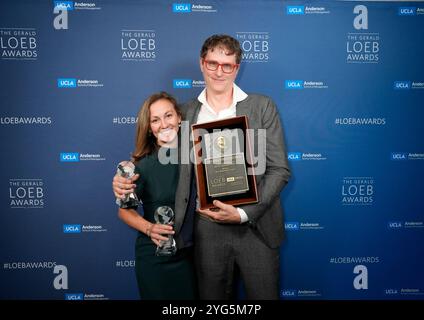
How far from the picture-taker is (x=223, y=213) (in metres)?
1.87

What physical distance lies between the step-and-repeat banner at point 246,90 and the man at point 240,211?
691mm

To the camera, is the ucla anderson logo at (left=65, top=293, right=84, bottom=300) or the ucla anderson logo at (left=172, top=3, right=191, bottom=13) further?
the ucla anderson logo at (left=65, top=293, right=84, bottom=300)

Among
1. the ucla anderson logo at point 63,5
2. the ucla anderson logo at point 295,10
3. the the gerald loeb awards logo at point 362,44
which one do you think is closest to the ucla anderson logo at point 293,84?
the the gerald loeb awards logo at point 362,44

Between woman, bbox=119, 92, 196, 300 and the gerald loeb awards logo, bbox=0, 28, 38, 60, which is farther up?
the gerald loeb awards logo, bbox=0, 28, 38, 60

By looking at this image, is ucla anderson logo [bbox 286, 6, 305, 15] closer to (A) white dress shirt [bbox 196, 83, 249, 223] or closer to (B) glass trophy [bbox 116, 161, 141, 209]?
(A) white dress shirt [bbox 196, 83, 249, 223]

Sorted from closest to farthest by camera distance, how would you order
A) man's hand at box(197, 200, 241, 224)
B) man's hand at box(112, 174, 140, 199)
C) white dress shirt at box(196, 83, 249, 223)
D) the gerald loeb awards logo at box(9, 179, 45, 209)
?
man's hand at box(112, 174, 140, 199) < man's hand at box(197, 200, 241, 224) < white dress shirt at box(196, 83, 249, 223) < the gerald loeb awards logo at box(9, 179, 45, 209)

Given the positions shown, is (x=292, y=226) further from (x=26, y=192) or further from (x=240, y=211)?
(x=26, y=192)

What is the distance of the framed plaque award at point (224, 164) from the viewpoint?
6.10ft

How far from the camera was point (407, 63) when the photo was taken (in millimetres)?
2732

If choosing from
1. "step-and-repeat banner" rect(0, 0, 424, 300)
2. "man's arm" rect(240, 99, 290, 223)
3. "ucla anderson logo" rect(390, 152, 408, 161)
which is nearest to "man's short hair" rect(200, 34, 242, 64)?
"man's arm" rect(240, 99, 290, 223)

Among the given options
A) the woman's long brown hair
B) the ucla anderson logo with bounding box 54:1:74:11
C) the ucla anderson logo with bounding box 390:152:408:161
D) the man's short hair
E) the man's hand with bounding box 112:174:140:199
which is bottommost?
the man's hand with bounding box 112:174:140:199

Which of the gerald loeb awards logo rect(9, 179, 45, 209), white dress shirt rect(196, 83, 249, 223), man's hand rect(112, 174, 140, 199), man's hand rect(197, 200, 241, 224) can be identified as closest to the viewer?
man's hand rect(112, 174, 140, 199)

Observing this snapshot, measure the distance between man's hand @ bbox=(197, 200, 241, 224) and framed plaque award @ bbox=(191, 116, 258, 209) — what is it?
0.03m

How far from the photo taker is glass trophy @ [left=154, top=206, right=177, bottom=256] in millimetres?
1768
